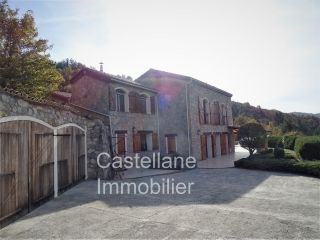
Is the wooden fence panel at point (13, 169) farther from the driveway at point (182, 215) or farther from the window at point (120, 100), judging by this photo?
the window at point (120, 100)

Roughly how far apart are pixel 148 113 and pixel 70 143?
35.6 ft

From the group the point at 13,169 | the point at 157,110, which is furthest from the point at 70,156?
the point at 157,110

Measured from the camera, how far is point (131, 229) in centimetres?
638

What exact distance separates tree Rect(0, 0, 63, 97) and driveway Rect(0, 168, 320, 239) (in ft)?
39.0

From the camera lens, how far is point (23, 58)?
20.6 metres

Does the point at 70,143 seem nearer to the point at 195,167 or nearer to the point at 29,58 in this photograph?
the point at 195,167

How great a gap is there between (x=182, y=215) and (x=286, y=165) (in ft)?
33.8

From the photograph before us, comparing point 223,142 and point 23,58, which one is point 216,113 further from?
point 23,58

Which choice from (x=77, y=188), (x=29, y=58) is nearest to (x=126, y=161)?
(x=77, y=188)

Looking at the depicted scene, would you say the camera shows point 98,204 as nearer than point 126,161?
Yes

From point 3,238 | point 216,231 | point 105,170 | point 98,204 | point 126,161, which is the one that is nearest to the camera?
point 3,238

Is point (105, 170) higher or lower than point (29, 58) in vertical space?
lower

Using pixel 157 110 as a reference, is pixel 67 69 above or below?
above

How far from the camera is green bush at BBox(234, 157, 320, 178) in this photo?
564 inches
